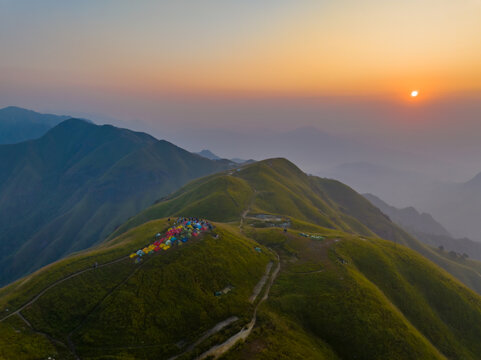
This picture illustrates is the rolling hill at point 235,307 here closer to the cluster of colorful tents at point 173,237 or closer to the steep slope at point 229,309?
the steep slope at point 229,309

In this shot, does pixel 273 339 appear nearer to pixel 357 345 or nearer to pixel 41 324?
pixel 357 345

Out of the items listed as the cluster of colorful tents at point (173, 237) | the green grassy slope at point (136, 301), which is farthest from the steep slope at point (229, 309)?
the cluster of colorful tents at point (173, 237)

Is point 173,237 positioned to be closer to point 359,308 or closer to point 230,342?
point 230,342

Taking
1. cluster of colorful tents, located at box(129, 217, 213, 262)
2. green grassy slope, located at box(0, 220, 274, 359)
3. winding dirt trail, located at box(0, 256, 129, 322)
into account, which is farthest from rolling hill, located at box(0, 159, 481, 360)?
cluster of colorful tents, located at box(129, 217, 213, 262)

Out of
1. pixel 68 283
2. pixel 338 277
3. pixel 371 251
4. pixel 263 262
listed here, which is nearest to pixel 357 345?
pixel 338 277

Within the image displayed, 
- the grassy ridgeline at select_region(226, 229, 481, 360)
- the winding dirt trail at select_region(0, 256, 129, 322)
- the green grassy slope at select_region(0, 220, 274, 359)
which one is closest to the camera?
the green grassy slope at select_region(0, 220, 274, 359)

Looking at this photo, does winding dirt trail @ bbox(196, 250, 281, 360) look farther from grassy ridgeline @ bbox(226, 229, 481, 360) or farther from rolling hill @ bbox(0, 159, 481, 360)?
grassy ridgeline @ bbox(226, 229, 481, 360)

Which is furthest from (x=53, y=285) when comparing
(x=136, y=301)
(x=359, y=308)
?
(x=359, y=308)
